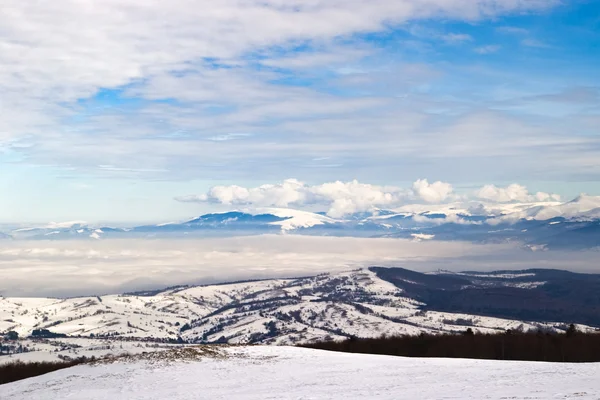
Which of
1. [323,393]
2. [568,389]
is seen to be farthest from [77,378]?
[568,389]

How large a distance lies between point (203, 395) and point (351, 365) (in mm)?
19568

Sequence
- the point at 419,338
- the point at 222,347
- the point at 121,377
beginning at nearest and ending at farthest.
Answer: the point at 121,377 → the point at 222,347 → the point at 419,338

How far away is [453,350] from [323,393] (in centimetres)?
8074

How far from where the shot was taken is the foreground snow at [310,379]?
141 ft

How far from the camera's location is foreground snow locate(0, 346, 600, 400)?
43125 millimetres

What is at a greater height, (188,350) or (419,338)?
(188,350)

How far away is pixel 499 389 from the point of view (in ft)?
139

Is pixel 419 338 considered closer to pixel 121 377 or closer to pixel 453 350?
pixel 453 350

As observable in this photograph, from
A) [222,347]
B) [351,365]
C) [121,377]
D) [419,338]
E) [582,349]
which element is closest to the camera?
[121,377]

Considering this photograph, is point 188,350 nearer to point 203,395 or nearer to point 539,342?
point 203,395

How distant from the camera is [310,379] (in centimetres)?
5416

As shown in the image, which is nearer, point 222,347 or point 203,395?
point 203,395

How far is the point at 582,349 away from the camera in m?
109

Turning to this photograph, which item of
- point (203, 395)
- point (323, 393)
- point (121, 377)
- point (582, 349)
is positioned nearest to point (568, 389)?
point (323, 393)
